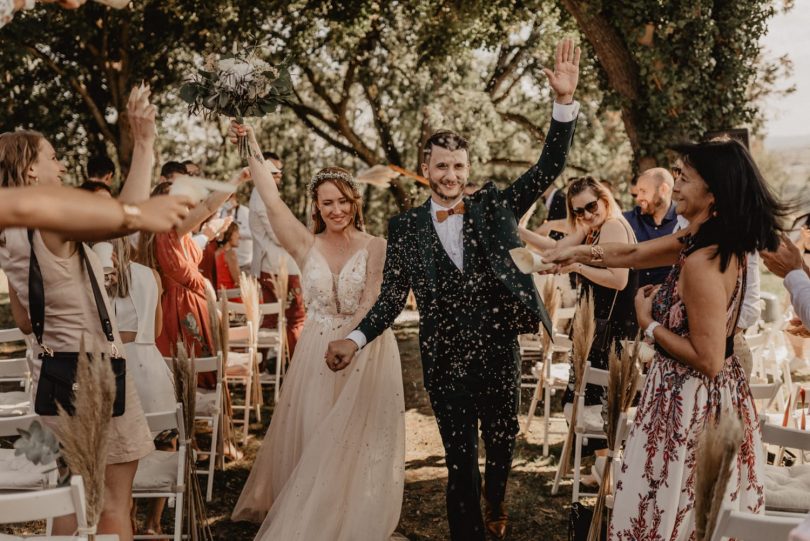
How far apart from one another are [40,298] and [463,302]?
6.20ft

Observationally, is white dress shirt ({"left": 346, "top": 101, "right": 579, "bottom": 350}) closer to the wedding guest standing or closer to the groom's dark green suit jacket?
the groom's dark green suit jacket

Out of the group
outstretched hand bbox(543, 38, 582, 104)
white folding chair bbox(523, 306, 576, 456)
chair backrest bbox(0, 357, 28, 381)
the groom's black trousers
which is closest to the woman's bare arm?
outstretched hand bbox(543, 38, 582, 104)

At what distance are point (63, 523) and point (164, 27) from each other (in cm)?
1345

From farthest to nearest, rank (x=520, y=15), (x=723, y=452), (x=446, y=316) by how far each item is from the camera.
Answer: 1. (x=520, y=15)
2. (x=446, y=316)
3. (x=723, y=452)

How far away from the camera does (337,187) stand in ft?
14.7

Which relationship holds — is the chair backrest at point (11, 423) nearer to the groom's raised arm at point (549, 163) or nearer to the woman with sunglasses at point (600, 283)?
the groom's raised arm at point (549, 163)

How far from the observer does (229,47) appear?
14.3 meters

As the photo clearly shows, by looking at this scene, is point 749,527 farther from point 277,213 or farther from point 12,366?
point 12,366

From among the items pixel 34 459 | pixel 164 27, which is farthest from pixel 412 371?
pixel 164 27

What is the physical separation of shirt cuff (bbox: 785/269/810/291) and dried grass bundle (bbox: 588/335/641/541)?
800 mm

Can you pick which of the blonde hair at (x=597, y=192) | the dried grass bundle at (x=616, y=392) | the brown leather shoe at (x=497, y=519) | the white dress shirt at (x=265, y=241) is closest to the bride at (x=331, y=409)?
the brown leather shoe at (x=497, y=519)

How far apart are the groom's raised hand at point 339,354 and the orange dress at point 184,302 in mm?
2435

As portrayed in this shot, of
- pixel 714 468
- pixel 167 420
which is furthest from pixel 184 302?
pixel 714 468

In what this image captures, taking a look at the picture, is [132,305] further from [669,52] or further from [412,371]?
[669,52]
